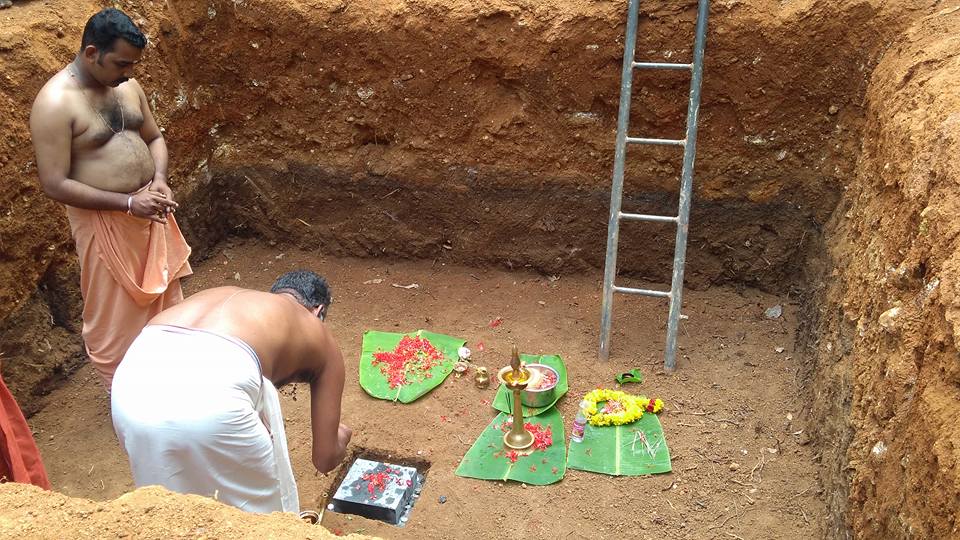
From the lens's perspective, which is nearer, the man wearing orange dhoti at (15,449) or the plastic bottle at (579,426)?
the man wearing orange dhoti at (15,449)

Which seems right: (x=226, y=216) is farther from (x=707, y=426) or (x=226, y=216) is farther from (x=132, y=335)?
(x=707, y=426)

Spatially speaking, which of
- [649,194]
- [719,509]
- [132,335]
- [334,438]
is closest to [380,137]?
[649,194]

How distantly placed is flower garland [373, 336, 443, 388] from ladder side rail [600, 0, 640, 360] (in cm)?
108

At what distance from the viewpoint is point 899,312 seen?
285 cm

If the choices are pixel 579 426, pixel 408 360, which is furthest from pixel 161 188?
pixel 579 426

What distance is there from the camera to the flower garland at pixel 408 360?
4.70m

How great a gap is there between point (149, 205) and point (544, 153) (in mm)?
2704

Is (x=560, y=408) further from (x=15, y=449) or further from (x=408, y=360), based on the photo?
(x=15, y=449)

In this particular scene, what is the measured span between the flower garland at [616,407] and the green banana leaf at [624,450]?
0.04 metres

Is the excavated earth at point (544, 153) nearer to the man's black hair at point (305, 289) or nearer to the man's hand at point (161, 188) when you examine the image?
the man's hand at point (161, 188)

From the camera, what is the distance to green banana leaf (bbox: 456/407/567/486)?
3.95m

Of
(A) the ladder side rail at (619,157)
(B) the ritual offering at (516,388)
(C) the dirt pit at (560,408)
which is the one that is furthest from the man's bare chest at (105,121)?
(A) the ladder side rail at (619,157)

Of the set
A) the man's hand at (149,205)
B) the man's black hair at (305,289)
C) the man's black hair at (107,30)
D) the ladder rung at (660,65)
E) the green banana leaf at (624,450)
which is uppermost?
the man's black hair at (107,30)

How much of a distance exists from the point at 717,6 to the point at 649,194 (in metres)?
1.29
